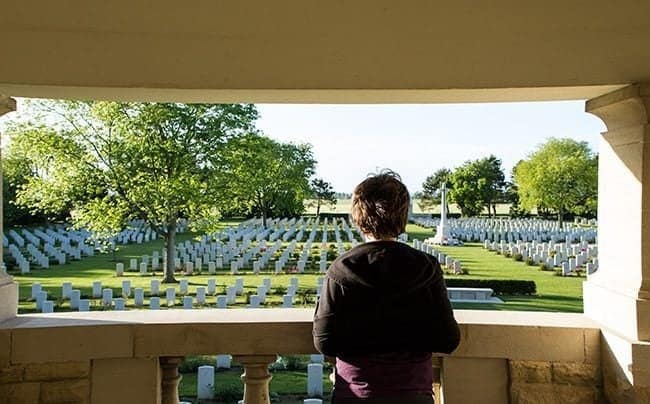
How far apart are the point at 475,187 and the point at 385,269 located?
62866mm

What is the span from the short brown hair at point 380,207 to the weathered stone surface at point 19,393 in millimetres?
1969

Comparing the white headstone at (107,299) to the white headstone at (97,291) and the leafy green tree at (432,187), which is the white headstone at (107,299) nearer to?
the white headstone at (97,291)

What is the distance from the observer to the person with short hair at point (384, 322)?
186 cm

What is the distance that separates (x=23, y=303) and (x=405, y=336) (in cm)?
1319

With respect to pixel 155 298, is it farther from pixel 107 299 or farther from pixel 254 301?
pixel 254 301

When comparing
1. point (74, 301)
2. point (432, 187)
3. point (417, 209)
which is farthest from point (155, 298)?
point (417, 209)

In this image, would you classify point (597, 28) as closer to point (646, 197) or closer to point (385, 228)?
point (646, 197)

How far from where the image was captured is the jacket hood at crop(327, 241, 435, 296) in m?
1.86

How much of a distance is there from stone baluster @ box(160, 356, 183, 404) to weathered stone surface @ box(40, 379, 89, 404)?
0.78ft

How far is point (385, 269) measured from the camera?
1.87 metres

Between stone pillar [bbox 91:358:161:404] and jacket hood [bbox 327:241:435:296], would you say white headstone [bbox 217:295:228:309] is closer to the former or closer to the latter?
stone pillar [bbox 91:358:161:404]

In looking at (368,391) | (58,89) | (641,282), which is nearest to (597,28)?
(641,282)

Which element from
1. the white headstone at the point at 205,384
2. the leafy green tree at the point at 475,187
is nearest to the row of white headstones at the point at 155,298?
the white headstone at the point at 205,384

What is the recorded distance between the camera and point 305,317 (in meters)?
3.03
